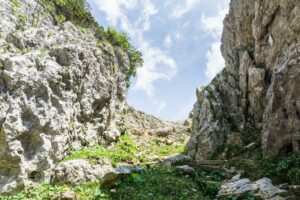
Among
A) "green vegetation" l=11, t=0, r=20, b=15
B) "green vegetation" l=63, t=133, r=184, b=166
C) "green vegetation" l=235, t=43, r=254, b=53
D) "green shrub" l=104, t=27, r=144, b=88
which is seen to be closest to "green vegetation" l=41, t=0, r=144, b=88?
"green shrub" l=104, t=27, r=144, b=88

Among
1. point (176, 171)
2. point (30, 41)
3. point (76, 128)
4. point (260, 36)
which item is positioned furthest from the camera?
point (260, 36)

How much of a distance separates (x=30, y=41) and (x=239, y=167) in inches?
768

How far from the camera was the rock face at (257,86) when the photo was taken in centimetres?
2252

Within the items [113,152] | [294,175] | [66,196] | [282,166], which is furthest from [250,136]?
[66,196]

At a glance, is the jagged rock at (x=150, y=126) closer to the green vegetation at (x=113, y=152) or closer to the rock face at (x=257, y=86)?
the green vegetation at (x=113, y=152)

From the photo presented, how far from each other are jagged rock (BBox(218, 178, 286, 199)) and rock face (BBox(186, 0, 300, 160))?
15.7 ft

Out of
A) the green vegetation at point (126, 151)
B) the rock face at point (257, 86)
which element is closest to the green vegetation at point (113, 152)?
the green vegetation at point (126, 151)

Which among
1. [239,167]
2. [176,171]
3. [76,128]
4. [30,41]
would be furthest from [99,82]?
[239,167]

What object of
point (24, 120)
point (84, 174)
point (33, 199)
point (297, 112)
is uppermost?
point (297, 112)

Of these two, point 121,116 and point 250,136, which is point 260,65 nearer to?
point 250,136

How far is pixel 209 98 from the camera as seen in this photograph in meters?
32.7

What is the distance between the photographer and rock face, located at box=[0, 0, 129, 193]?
20.1 m

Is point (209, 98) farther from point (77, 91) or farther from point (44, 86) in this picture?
point (44, 86)

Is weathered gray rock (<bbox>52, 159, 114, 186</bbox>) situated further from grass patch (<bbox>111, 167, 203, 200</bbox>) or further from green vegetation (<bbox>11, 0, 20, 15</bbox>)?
green vegetation (<bbox>11, 0, 20, 15</bbox>)
